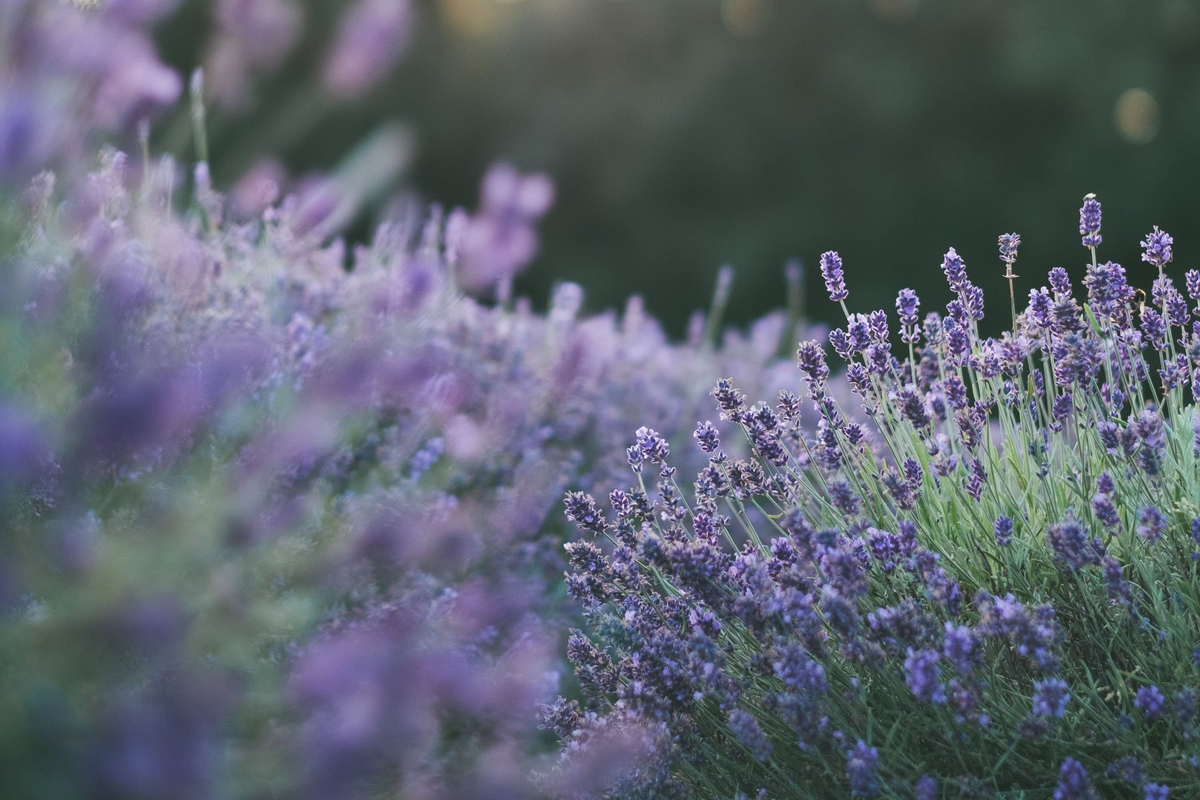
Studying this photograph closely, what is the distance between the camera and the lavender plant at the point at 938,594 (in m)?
1.80

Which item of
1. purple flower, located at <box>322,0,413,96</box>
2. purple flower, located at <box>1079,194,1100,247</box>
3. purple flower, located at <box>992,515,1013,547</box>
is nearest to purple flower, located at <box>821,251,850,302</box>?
purple flower, located at <box>1079,194,1100,247</box>

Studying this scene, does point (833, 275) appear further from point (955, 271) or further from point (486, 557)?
point (486, 557)

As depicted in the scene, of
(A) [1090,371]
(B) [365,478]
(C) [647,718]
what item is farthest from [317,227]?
(A) [1090,371]

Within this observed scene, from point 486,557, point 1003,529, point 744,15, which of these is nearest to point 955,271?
point 1003,529

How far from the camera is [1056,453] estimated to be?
2428mm

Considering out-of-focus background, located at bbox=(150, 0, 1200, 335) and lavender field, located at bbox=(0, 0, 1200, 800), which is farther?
out-of-focus background, located at bbox=(150, 0, 1200, 335)

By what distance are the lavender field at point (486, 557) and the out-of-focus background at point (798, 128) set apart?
34.1 feet

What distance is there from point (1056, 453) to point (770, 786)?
0.95m

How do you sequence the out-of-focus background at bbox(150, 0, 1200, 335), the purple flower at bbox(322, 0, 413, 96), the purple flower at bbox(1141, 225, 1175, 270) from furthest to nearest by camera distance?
the out-of-focus background at bbox(150, 0, 1200, 335), the purple flower at bbox(322, 0, 413, 96), the purple flower at bbox(1141, 225, 1175, 270)

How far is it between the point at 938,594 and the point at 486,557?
1435mm

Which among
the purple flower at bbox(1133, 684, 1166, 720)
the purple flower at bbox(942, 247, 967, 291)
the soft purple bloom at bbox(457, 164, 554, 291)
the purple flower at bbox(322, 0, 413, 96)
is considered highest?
the purple flower at bbox(322, 0, 413, 96)

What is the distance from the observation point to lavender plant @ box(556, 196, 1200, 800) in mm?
1803

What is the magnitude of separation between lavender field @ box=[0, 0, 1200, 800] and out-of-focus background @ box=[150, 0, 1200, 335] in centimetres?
1039

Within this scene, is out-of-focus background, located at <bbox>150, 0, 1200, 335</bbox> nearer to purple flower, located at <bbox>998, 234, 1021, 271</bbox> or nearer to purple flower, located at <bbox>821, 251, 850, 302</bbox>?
purple flower, located at <bbox>998, 234, 1021, 271</bbox>
